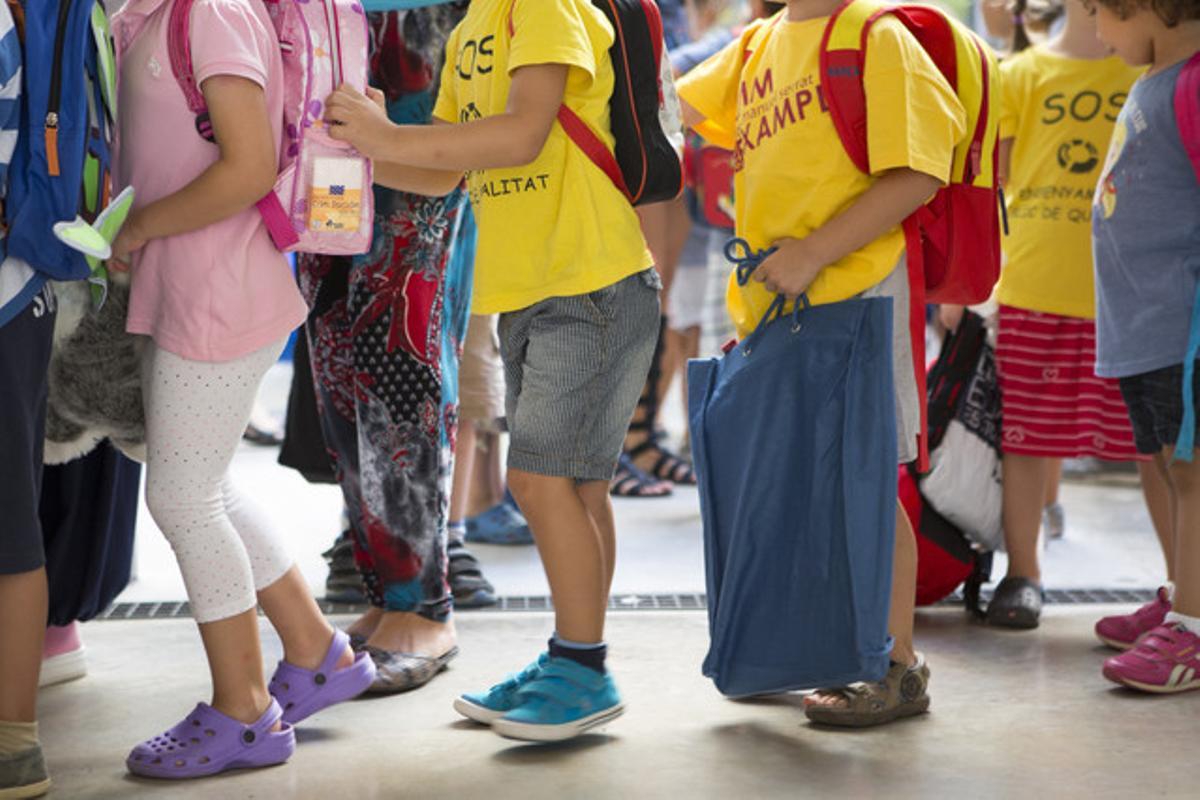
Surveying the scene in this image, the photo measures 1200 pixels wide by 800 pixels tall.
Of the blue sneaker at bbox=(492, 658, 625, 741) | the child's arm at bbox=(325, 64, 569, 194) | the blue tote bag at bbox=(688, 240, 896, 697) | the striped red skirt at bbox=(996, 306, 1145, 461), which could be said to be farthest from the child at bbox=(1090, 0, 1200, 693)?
the child's arm at bbox=(325, 64, 569, 194)

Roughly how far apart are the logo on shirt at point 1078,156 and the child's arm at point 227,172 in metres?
1.96

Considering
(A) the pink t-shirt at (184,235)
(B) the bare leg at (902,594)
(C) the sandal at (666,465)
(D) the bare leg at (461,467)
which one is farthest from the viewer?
(C) the sandal at (666,465)

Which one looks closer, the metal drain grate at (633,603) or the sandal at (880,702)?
→ the sandal at (880,702)

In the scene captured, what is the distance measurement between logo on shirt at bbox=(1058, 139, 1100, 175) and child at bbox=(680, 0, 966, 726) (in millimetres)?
1024

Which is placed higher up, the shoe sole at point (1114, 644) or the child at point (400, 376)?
the child at point (400, 376)

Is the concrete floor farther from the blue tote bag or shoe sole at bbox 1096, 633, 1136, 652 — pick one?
the blue tote bag

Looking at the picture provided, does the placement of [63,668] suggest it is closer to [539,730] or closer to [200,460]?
[200,460]

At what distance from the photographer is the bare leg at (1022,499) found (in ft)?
11.8

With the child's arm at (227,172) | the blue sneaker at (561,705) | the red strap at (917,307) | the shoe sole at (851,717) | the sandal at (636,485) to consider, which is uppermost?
the child's arm at (227,172)

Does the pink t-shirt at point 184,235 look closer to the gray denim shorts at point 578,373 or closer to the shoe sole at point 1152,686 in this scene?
Result: the gray denim shorts at point 578,373

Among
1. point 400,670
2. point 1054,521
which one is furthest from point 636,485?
point 400,670

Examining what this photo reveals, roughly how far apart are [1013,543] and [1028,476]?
0.15 m

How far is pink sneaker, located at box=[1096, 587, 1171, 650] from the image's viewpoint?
329cm

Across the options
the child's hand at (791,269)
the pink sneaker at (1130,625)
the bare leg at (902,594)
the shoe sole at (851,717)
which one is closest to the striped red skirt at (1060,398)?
the pink sneaker at (1130,625)
